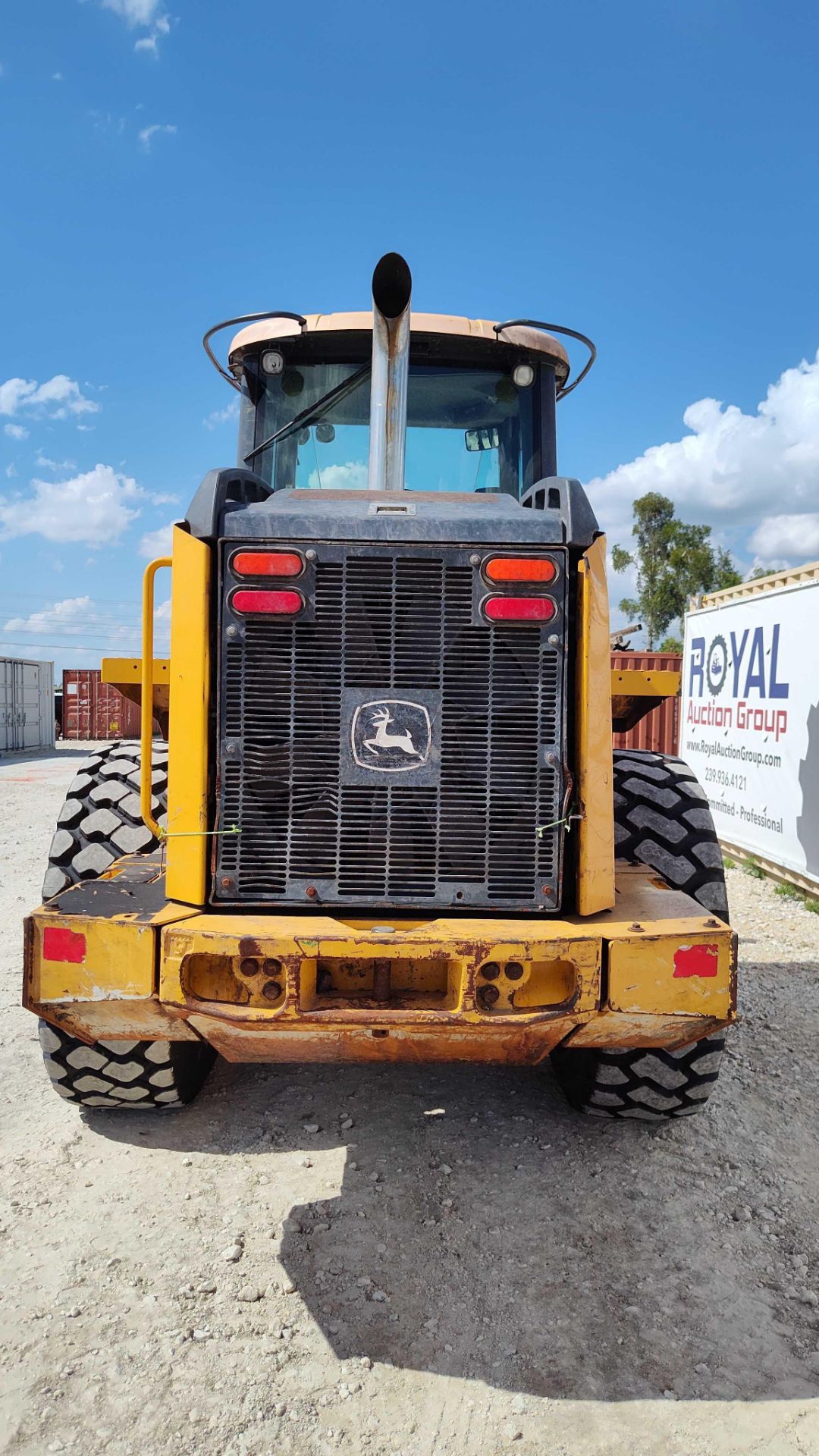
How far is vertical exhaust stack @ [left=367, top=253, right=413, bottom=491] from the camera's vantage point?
311cm

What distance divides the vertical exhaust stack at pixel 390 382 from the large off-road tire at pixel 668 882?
1490mm

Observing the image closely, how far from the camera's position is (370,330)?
3.70m

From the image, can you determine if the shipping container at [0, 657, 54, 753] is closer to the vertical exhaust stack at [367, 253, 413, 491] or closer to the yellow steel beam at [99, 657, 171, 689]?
the yellow steel beam at [99, 657, 171, 689]

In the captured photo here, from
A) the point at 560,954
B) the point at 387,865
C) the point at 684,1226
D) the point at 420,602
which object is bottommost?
the point at 684,1226

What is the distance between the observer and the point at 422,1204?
2904 mm

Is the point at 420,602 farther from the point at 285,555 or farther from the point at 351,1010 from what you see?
the point at 351,1010

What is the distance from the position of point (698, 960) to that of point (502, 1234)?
1.04 m

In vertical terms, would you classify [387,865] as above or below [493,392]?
below

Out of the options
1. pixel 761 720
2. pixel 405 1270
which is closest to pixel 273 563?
pixel 405 1270

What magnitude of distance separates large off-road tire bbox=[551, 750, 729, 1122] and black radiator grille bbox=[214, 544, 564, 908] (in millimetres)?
891

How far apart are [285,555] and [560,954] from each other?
1319mm

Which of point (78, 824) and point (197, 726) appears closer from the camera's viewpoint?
point (197, 726)

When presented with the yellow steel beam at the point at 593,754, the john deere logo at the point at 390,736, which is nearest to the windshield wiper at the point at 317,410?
the yellow steel beam at the point at 593,754

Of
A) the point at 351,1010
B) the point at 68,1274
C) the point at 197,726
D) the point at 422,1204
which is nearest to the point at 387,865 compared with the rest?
the point at 351,1010
